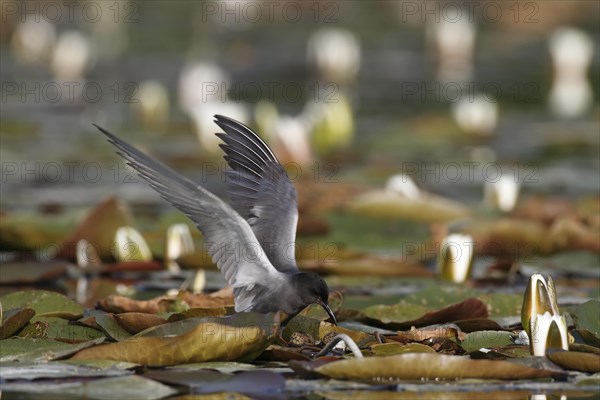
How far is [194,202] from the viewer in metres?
4.33

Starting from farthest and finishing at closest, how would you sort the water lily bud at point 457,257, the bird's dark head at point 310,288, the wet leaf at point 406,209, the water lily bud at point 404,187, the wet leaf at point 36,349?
the water lily bud at point 404,187, the wet leaf at point 406,209, the water lily bud at point 457,257, the bird's dark head at point 310,288, the wet leaf at point 36,349

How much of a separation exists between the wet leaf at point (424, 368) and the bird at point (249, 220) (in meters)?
0.55

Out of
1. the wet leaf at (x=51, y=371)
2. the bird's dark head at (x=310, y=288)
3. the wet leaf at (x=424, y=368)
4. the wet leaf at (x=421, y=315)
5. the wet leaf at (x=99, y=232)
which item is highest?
the wet leaf at (x=99, y=232)

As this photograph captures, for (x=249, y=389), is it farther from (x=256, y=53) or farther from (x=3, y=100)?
(x=256, y=53)

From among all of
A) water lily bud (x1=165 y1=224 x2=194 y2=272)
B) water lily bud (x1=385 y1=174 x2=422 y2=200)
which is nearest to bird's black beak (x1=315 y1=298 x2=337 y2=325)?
water lily bud (x1=165 y1=224 x2=194 y2=272)

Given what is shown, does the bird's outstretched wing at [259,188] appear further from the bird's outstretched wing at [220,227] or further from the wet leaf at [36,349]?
the wet leaf at [36,349]

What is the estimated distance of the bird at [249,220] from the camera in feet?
14.2

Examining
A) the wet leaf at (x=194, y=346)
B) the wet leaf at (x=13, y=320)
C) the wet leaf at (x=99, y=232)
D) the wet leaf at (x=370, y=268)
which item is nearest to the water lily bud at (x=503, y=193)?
the wet leaf at (x=370, y=268)

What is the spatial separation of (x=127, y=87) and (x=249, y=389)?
12524 mm

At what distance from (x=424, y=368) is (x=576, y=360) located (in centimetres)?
54

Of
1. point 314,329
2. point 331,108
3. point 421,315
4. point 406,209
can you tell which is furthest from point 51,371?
point 331,108

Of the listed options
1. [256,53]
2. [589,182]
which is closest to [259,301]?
[589,182]

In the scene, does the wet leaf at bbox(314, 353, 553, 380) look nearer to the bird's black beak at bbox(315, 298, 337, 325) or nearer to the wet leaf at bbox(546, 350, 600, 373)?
the wet leaf at bbox(546, 350, 600, 373)

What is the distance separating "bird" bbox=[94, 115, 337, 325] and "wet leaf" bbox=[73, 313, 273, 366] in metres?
0.30
